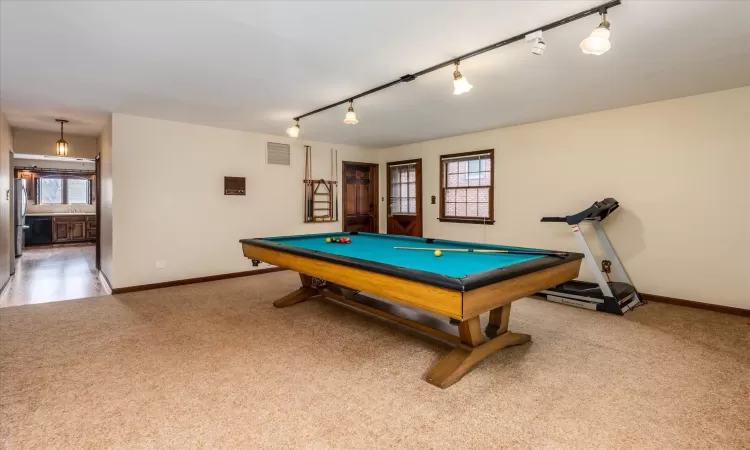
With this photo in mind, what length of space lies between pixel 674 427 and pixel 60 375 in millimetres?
3684

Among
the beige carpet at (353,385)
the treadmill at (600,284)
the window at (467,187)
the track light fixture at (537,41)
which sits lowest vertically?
the beige carpet at (353,385)

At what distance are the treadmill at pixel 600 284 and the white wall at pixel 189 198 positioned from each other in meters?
4.20

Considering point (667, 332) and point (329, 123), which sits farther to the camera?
point (329, 123)

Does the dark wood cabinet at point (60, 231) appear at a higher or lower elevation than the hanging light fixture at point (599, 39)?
lower

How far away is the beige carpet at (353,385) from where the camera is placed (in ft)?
5.93

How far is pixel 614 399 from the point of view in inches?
83.5

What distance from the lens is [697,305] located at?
3.95 metres

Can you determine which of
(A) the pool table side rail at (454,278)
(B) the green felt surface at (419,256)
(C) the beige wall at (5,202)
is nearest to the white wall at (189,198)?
(C) the beige wall at (5,202)

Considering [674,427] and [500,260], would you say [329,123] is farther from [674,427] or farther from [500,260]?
[674,427]

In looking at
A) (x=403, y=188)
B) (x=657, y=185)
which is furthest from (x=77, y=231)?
(x=657, y=185)

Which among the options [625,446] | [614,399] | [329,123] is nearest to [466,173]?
[329,123]

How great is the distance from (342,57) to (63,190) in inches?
427

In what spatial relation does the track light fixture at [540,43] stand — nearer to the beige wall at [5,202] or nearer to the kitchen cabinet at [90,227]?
the beige wall at [5,202]

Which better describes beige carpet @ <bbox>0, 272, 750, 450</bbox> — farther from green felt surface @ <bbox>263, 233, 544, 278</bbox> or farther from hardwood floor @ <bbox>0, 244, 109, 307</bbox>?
hardwood floor @ <bbox>0, 244, 109, 307</bbox>
